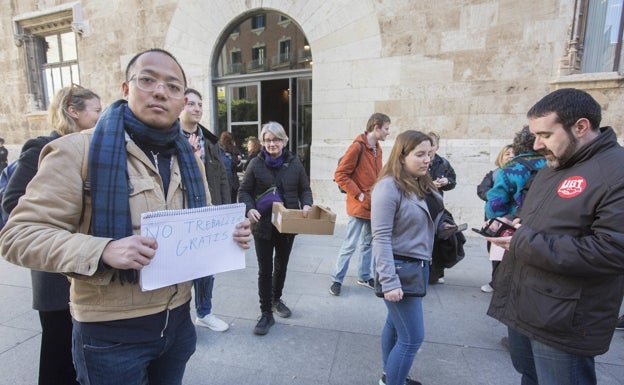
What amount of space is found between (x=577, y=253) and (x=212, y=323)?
2811 mm

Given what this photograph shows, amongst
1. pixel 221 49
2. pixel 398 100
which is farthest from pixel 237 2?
pixel 398 100

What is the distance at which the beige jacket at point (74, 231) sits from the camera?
1.07 m

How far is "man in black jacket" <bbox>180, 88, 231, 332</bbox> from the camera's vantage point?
2.81 metres

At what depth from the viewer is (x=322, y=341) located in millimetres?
2881

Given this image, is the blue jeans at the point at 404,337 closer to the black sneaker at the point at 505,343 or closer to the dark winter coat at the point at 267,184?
the black sneaker at the point at 505,343

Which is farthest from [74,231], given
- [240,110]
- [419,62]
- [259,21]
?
[259,21]

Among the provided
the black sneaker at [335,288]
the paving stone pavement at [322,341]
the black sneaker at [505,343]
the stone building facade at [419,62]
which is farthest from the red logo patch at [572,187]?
the stone building facade at [419,62]

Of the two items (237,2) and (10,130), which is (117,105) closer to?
(237,2)

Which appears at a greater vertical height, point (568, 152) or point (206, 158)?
point (568, 152)

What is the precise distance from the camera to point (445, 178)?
422cm

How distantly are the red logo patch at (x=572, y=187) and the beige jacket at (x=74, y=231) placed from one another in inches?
69.3

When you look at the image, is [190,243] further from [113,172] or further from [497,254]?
[497,254]

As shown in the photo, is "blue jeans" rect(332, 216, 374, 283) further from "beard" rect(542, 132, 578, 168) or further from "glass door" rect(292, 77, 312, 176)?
"glass door" rect(292, 77, 312, 176)

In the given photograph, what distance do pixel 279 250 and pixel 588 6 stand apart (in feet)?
21.2
